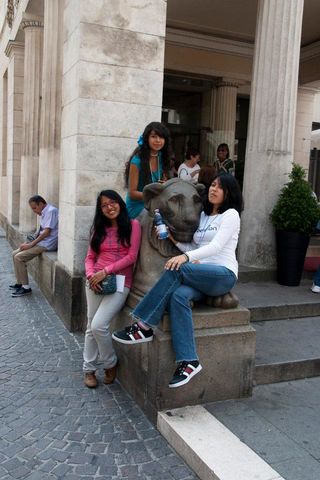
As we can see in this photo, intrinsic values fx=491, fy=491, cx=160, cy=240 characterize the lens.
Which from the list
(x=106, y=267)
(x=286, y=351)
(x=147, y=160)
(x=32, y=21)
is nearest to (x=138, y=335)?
(x=106, y=267)

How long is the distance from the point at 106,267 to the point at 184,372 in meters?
1.22

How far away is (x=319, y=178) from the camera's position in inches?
583

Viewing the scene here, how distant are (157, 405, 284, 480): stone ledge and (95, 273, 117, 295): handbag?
1095mm

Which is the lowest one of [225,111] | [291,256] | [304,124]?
[291,256]

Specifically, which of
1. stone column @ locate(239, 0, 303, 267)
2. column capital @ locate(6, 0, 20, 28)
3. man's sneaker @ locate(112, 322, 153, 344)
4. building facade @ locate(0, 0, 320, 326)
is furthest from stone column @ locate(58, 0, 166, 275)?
column capital @ locate(6, 0, 20, 28)

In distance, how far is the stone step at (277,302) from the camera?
5.20 meters

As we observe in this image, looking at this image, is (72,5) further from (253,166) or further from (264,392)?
(264,392)

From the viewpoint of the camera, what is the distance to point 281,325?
5.09m

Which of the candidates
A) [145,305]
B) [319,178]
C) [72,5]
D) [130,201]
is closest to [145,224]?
[130,201]

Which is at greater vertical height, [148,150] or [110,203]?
[148,150]

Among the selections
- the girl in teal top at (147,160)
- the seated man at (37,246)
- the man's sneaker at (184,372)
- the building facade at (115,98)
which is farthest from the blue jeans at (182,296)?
the seated man at (37,246)

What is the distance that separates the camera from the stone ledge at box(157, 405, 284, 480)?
9.06 ft

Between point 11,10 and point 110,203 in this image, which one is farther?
point 11,10

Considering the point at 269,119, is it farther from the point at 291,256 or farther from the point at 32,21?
the point at 32,21
